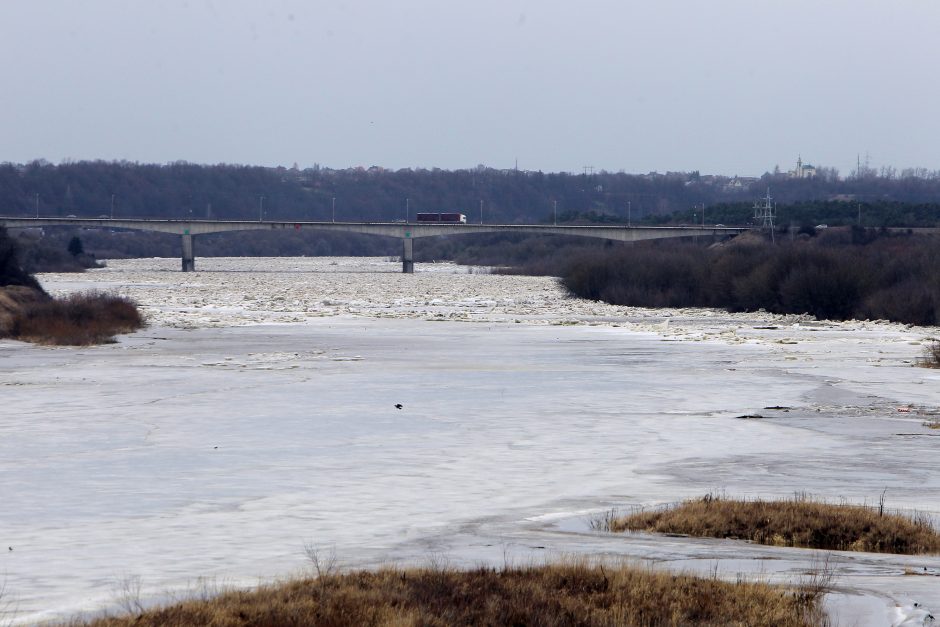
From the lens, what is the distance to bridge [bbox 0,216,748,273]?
454 feet

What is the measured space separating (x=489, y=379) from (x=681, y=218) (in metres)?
152

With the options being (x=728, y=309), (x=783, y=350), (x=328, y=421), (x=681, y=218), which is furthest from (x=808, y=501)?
(x=681, y=218)

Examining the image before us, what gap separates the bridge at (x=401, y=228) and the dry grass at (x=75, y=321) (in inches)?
3519

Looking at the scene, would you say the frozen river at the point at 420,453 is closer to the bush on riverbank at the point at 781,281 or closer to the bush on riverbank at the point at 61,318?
the bush on riverbank at the point at 61,318

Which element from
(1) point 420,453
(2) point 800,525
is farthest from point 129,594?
(1) point 420,453

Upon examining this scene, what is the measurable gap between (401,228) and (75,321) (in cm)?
10211

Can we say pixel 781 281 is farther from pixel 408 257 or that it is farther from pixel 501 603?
pixel 408 257

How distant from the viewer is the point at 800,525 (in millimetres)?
13180

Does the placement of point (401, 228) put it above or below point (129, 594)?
below

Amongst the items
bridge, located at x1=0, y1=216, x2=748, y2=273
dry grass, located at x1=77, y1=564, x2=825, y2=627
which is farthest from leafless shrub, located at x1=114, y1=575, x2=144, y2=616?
bridge, located at x1=0, y1=216, x2=748, y2=273

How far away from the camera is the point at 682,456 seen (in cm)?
1888

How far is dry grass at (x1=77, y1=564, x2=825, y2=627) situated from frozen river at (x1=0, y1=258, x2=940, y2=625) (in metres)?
0.70

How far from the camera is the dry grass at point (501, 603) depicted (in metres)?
9.02

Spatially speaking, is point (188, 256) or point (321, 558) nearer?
point (321, 558)
